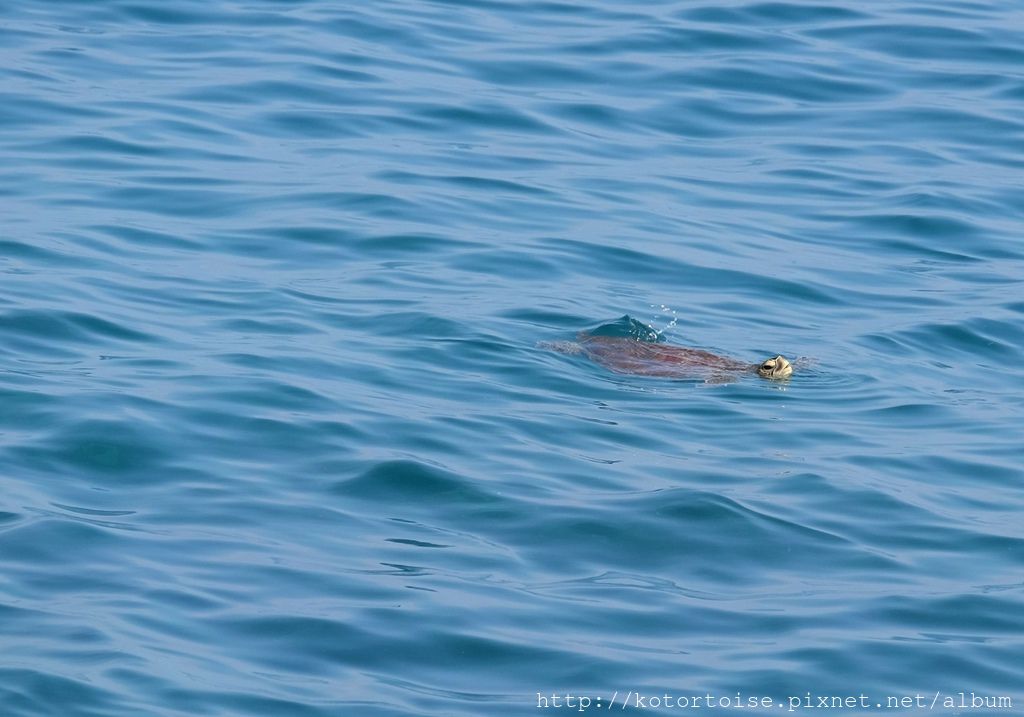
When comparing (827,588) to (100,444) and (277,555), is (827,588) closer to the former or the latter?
(277,555)

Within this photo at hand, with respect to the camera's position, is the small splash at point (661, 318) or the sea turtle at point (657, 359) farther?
the small splash at point (661, 318)

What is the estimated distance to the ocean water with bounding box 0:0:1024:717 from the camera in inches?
307

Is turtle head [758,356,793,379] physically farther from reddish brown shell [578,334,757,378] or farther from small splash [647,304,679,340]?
small splash [647,304,679,340]

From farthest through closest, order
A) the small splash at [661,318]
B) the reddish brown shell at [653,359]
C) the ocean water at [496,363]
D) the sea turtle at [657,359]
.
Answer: the small splash at [661,318] → the reddish brown shell at [653,359] → the sea turtle at [657,359] → the ocean water at [496,363]

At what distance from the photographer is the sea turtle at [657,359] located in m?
12.1

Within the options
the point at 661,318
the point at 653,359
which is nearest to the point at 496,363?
the point at 653,359

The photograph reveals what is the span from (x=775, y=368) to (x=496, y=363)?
199 centimetres

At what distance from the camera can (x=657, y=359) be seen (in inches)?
486

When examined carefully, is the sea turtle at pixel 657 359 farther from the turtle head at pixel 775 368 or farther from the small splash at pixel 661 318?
the small splash at pixel 661 318

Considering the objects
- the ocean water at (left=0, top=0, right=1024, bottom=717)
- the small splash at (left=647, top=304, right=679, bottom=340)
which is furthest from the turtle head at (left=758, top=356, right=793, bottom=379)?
the small splash at (left=647, top=304, right=679, bottom=340)

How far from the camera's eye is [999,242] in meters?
16.3

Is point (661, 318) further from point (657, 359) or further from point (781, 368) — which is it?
point (781, 368)

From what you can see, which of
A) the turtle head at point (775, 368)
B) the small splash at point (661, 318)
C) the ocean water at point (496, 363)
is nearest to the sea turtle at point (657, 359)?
the turtle head at point (775, 368)

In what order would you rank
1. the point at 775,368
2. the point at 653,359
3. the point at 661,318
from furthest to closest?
the point at 661,318 → the point at 653,359 → the point at 775,368
